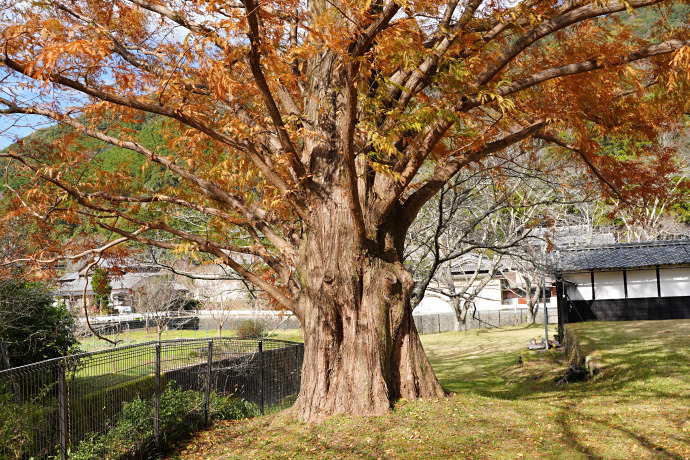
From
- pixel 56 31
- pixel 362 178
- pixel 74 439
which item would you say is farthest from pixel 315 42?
pixel 74 439

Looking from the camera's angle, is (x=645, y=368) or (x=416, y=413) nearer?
(x=416, y=413)

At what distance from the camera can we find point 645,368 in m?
11.1

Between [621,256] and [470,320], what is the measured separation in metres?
14.6

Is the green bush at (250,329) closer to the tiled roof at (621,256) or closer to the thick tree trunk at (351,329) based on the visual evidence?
the tiled roof at (621,256)

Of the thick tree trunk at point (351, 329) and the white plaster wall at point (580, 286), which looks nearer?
the thick tree trunk at point (351, 329)

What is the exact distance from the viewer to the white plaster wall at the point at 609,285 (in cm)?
2433

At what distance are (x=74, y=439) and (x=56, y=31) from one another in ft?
16.5

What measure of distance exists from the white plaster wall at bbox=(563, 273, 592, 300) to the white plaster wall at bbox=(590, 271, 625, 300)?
309 millimetres

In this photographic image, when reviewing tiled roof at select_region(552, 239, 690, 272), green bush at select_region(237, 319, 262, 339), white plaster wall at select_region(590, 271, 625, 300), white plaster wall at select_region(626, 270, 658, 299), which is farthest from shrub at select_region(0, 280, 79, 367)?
white plaster wall at select_region(626, 270, 658, 299)

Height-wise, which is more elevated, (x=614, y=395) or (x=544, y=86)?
(x=544, y=86)

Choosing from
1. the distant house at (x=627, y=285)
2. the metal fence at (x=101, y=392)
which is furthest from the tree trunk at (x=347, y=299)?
the distant house at (x=627, y=285)

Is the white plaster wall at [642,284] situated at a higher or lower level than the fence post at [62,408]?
higher

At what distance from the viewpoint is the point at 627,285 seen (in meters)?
24.2

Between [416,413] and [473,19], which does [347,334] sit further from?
[473,19]
